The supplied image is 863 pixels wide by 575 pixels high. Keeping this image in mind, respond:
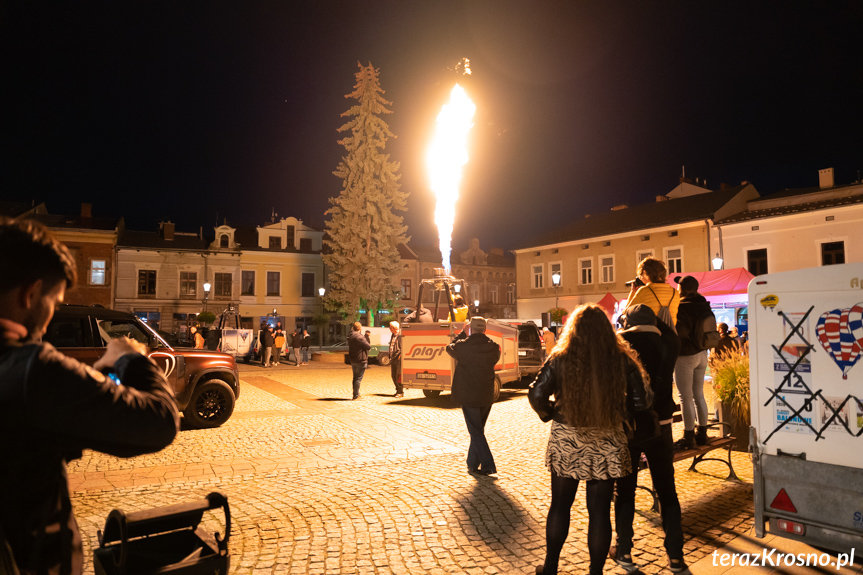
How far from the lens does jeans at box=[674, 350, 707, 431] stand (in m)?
6.23

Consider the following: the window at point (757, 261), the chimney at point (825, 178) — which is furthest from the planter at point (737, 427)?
the chimney at point (825, 178)

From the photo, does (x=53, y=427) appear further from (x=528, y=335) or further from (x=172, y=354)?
(x=528, y=335)

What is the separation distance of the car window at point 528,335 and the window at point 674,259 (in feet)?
70.8

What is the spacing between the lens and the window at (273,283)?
165ft

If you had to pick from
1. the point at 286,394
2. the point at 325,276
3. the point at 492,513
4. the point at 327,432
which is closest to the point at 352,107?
the point at 325,276

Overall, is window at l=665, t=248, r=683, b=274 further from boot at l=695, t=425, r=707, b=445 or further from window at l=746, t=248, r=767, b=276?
boot at l=695, t=425, r=707, b=445

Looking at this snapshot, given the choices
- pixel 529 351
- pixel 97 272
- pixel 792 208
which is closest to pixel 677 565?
pixel 529 351

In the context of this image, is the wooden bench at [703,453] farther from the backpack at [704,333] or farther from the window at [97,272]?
the window at [97,272]

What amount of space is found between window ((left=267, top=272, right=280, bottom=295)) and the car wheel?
40.7 metres

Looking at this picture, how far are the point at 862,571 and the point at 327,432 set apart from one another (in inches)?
305

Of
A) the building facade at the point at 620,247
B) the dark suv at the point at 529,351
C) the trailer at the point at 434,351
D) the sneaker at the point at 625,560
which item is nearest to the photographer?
the sneaker at the point at 625,560

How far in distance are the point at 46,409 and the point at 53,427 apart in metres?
0.06

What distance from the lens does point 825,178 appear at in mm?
34625

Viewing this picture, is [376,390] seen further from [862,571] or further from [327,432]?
[862,571]
